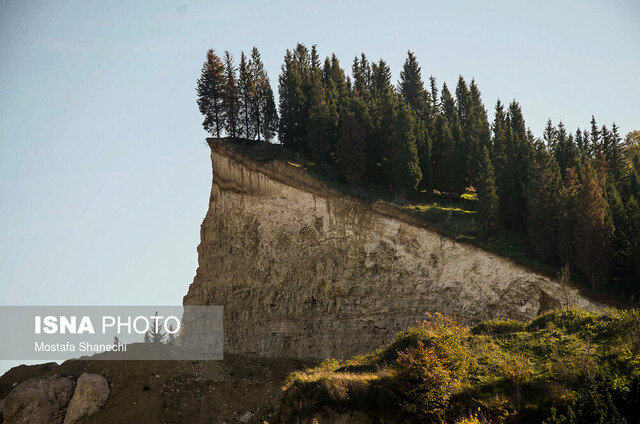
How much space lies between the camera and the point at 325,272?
3616cm

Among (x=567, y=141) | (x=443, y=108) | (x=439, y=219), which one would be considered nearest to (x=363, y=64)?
(x=443, y=108)

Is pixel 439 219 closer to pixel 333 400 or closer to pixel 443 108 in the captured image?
pixel 333 400

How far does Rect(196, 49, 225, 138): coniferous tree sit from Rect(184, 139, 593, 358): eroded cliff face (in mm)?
4520

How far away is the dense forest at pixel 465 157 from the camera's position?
33.0 m

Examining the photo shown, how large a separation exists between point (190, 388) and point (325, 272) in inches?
375

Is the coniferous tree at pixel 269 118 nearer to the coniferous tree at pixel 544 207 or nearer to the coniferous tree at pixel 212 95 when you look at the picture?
the coniferous tree at pixel 212 95

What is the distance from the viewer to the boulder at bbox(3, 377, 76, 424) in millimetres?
33750

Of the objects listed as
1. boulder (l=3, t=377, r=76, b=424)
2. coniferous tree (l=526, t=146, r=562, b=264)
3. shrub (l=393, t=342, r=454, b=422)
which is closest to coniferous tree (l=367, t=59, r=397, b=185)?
coniferous tree (l=526, t=146, r=562, b=264)

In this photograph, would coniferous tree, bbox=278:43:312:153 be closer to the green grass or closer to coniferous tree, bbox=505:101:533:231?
the green grass

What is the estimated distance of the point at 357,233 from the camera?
36000mm

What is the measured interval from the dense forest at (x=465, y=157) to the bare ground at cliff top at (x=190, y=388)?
1296 cm

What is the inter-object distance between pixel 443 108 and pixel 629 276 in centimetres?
2821

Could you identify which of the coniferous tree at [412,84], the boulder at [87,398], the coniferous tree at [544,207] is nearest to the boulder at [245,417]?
the boulder at [87,398]

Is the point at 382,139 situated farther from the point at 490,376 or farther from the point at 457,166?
the point at 490,376
